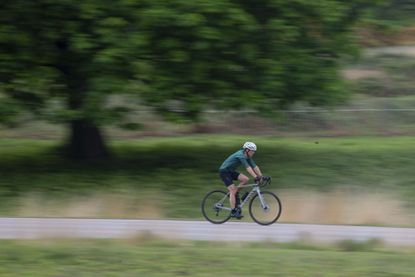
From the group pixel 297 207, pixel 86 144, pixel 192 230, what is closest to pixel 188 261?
pixel 192 230

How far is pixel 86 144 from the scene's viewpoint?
22781mm

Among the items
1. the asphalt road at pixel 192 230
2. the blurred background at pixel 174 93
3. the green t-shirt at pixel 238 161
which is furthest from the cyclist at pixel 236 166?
the blurred background at pixel 174 93

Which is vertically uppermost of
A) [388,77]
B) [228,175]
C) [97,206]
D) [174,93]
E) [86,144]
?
[388,77]

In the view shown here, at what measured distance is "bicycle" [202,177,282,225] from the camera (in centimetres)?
1675

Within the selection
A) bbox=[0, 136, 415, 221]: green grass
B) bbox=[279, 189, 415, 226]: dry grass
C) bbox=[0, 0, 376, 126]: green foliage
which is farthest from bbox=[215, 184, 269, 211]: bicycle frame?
bbox=[0, 0, 376, 126]: green foliage

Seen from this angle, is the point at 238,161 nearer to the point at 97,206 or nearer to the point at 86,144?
the point at 97,206

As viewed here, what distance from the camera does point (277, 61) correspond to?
66.6 ft

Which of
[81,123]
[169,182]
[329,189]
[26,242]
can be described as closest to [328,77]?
[329,189]

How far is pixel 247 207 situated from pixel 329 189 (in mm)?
3491

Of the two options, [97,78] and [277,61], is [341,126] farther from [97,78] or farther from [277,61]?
[97,78]

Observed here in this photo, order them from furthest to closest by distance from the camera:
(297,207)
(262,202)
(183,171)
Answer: (183,171), (297,207), (262,202)

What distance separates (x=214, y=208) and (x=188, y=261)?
503 centimetres

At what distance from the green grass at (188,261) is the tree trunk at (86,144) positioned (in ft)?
31.1

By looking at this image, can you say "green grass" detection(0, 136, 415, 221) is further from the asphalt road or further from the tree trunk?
the asphalt road
